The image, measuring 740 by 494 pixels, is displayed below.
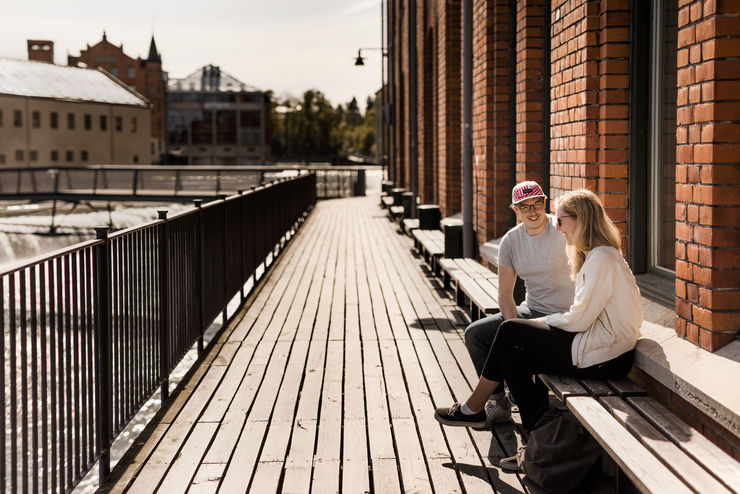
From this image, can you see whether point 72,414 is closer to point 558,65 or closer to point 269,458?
point 269,458

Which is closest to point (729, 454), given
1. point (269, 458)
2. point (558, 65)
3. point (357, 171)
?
point (269, 458)

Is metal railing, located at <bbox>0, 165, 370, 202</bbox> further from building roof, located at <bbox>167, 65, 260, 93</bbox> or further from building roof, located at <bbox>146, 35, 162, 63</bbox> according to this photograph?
building roof, located at <bbox>146, 35, 162, 63</bbox>

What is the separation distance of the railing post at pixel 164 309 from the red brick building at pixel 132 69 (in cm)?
9476

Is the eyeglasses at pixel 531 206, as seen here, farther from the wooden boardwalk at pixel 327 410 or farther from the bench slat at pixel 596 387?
the wooden boardwalk at pixel 327 410

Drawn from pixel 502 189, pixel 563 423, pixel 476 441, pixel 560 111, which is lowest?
pixel 476 441

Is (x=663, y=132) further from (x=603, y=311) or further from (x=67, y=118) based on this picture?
(x=67, y=118)

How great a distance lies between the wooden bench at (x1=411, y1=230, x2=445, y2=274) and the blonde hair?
6.34 metres

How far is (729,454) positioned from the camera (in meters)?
3.32

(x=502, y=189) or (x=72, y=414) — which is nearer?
(x=72, y=414)

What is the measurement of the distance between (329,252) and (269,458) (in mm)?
9966

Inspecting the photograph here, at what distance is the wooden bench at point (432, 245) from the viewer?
10742 millimetres

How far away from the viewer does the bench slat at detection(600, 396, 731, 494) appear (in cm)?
282

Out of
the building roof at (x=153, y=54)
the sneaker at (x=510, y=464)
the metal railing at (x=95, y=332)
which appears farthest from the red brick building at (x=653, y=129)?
the building roof at (x=153, y=54)

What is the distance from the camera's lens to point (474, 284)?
293 inches
